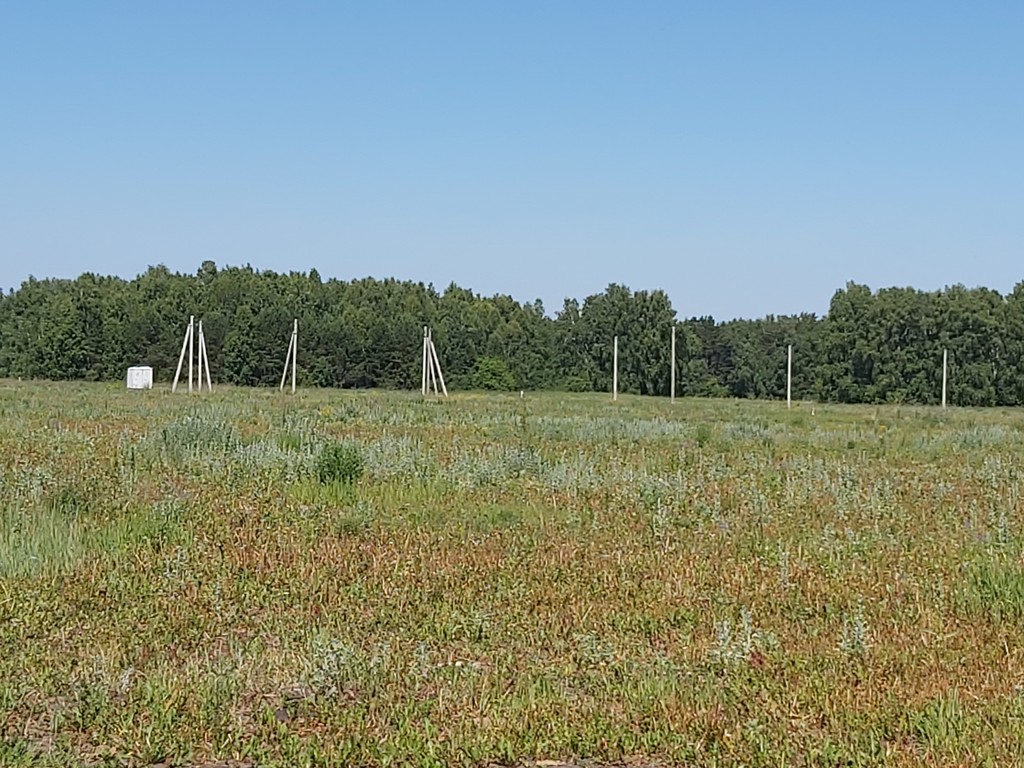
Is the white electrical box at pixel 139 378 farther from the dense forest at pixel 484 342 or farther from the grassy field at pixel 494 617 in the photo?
the grassy field at pixel 494 617

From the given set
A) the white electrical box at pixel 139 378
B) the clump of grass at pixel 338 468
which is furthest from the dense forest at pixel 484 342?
the clump of grass at pixel 338 468

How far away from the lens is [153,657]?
5.81m

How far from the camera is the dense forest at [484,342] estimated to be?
8225cm

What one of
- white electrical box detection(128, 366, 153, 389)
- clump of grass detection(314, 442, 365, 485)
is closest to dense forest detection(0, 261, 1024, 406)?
white electrical box detection(128, 366, 153, 389)

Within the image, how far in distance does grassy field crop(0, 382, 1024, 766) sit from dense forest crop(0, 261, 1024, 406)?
71.3 m

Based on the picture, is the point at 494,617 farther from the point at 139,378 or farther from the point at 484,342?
the point at 484,342

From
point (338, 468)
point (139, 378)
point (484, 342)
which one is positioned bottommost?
point (338, 468)

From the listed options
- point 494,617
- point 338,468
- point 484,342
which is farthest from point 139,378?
point 494,617

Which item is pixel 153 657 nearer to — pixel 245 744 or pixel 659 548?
pixel 245 744

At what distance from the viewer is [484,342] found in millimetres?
91188

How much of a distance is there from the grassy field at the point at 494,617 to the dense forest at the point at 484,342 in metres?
71.3

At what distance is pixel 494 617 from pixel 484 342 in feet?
278

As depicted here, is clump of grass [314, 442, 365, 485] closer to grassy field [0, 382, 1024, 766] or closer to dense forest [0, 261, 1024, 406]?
grassy field [0, 382, 1024, 766]

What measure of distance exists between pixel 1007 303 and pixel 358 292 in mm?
53167
